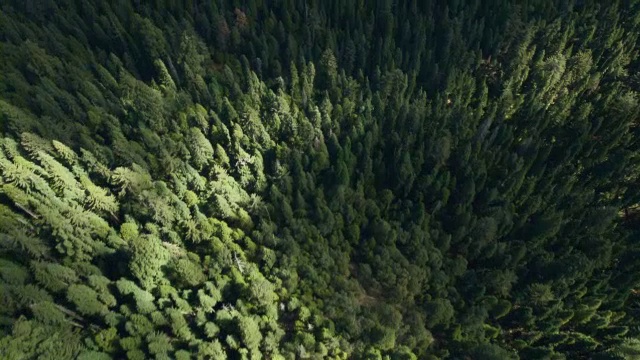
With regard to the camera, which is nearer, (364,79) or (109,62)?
(109,62)

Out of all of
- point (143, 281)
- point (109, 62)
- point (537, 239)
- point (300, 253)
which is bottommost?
point (143, 281)

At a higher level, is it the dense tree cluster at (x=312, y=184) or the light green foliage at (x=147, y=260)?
the dense tree cluster at (x=312, y=184)

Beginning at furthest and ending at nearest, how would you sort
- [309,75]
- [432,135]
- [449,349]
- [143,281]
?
[309,75] < [432,135] < [449,349] < [143,281]

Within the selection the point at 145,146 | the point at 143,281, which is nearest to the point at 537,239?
the point at 143,281

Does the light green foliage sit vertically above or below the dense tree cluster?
below

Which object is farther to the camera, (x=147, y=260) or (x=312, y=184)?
(x=312, y=184)

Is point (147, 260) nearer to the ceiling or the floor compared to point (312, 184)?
nearer to the floor

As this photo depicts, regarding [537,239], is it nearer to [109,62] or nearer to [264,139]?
[264,139]

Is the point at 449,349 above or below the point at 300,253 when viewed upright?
below
